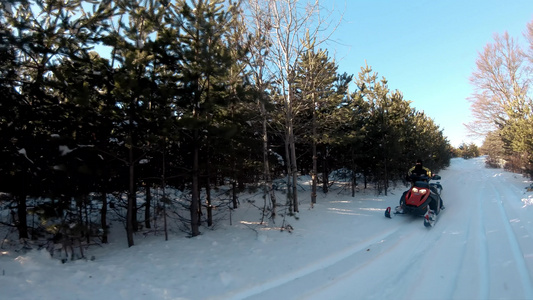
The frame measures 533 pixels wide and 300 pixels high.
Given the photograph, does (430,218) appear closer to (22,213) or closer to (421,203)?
(421,203)

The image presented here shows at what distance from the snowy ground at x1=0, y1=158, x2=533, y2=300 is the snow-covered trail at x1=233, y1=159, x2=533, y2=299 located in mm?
16

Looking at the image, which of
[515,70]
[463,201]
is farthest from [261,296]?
[515,70]

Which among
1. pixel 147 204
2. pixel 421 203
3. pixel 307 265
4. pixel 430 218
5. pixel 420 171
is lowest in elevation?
pixel 307 265

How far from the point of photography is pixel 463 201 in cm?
1073

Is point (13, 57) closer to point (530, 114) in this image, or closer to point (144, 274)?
point (144, 274)

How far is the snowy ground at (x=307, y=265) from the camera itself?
3990mm

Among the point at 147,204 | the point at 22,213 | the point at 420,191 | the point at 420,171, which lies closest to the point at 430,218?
the point at 420,191

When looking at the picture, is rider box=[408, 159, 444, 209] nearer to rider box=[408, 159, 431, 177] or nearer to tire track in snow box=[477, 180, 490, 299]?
rider box=[408, 159, 431, 177]

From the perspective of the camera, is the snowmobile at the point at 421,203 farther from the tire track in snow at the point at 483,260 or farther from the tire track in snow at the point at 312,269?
the tire track in snow at the point at 312,269

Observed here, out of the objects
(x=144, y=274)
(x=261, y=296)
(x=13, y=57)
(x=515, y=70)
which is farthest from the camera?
(x=515, y=70)

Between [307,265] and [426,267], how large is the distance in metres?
2.03

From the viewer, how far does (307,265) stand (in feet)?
16.7

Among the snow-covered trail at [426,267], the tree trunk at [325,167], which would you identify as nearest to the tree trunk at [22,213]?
the snow-covered trail at [426,267]

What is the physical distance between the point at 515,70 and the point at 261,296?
108 feet
